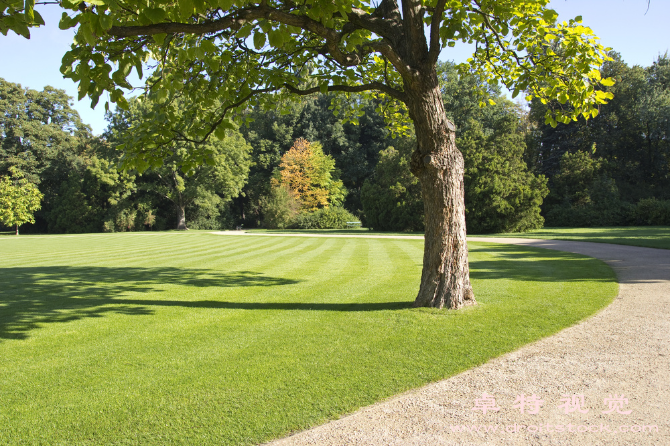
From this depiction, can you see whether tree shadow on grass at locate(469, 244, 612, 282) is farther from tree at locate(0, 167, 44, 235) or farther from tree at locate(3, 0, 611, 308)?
tree at locate(0, 167, 44, 235)

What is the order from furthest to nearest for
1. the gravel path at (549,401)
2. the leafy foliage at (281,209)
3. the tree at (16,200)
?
the leafy foliage at (281,209), the tree at (16,200), the gravel path at (549,401)

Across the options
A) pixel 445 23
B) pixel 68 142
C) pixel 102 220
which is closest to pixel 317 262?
pixel 445 23

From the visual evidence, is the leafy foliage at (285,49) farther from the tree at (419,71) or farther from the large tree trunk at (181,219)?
the large tree trunk at (181,219)

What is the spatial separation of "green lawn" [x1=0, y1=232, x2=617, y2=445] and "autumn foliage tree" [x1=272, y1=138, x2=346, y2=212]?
33.2 meters

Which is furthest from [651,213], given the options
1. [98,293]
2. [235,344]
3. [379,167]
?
[98,293]

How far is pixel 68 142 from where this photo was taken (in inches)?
1809

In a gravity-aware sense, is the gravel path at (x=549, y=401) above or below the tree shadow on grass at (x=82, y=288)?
below

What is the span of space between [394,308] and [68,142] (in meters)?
51.3

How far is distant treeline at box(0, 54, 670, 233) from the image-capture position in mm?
26156

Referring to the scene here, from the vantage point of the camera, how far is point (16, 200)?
36562mm

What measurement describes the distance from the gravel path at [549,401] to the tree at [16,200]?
144 feet

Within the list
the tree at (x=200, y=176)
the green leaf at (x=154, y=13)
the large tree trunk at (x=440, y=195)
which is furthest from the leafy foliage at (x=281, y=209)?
the green leaf at (x=154, y=13)

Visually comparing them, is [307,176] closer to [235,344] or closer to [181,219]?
[181,219]

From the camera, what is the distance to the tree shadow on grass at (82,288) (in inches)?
249
